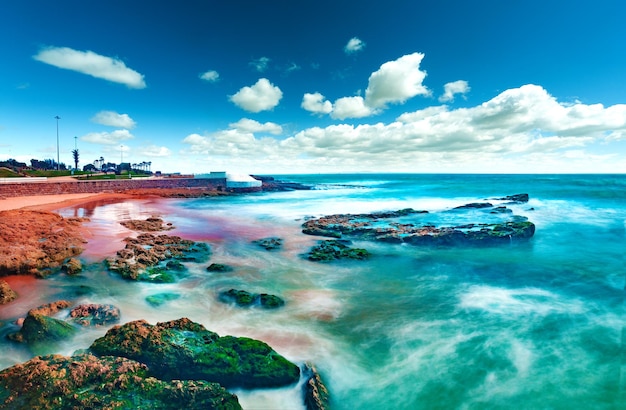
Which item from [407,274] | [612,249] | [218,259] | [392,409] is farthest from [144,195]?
[612,249]

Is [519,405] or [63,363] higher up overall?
[63,363]

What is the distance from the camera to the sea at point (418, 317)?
6504 millimetres

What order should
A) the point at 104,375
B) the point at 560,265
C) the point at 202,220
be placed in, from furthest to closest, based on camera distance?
1. the point at 202,220
2. the point at 560,265
3. the point at 104,375

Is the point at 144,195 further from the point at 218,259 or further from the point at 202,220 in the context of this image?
the point at 218,259

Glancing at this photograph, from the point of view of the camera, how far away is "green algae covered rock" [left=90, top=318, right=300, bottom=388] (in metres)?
6.05

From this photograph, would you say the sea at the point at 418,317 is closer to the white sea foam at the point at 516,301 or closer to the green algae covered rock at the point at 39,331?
the white sea foam at the point at 516,301

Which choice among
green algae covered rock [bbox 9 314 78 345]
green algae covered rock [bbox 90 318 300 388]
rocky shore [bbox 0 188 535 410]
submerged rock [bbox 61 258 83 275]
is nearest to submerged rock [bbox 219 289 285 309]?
rocky shore [bbox 0 188 535 410]

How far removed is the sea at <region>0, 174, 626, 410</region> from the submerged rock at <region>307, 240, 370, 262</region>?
2.29 ft

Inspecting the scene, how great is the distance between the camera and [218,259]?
47.5 feet

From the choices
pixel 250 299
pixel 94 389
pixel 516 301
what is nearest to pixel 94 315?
pixel 94 389

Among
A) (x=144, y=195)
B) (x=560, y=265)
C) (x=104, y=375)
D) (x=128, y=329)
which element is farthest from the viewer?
(x=144, y=195)

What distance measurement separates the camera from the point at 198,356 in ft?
20.6

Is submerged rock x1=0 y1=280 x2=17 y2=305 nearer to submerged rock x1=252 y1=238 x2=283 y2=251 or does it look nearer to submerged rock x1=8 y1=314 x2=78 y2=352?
submerged rock x1=8 y1=314 x2=78 y2=352

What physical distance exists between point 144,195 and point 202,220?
22.9 m
